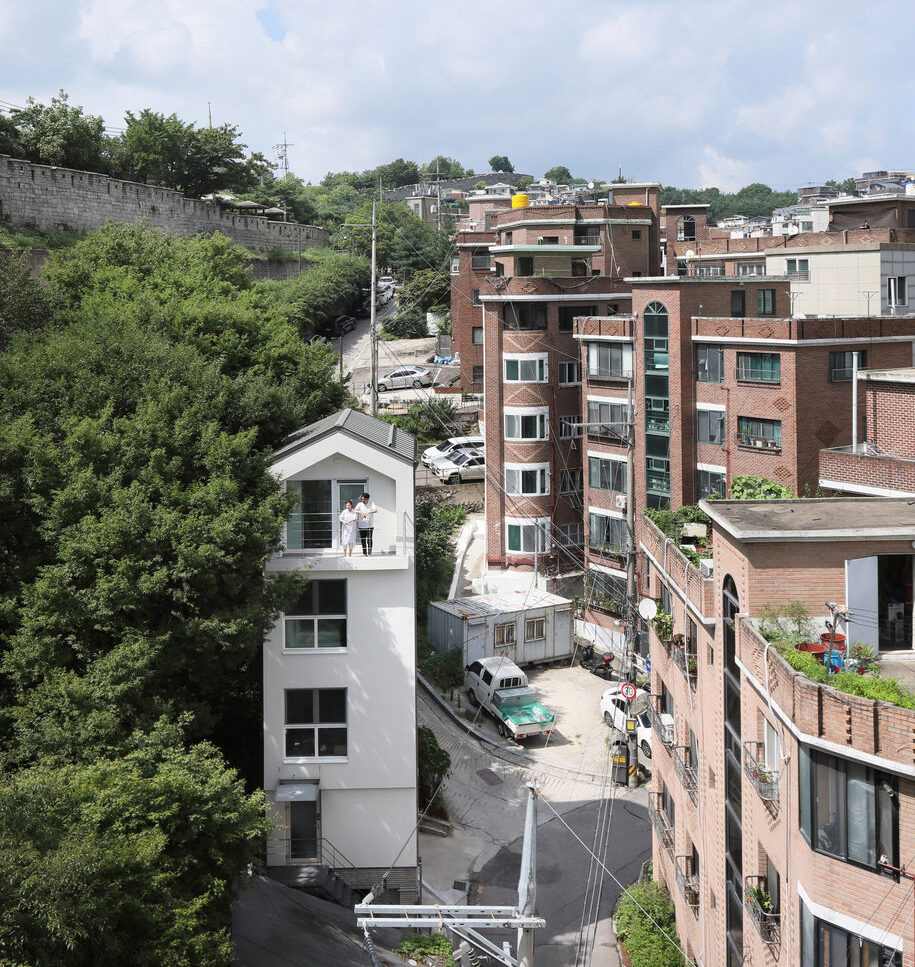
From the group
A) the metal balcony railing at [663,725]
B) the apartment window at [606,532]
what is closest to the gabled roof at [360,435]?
the metal balcony railing at [663,725]

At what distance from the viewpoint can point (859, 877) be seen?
10203 mm

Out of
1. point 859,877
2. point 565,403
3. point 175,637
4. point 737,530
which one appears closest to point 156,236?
point 565,403

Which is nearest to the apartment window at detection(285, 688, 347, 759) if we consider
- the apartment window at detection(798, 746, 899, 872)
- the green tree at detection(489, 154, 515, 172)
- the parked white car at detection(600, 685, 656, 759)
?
the parked white car at detection(600, 685, 656, 759)

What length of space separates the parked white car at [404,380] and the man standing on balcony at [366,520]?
35662mm

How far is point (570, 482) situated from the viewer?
37.7 meters

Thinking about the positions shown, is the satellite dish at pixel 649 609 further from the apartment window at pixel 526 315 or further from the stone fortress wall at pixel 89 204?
the stone fortress wall at pixel 89 204

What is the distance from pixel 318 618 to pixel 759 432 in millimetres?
13976

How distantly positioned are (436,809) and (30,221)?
37.5m

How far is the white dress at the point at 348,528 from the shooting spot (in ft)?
67.8

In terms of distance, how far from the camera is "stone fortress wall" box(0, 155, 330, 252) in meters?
51.0

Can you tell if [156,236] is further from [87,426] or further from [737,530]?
[737,530]

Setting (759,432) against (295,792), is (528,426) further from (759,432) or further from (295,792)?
(295,792)

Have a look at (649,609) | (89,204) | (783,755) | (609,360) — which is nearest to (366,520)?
(649,609)

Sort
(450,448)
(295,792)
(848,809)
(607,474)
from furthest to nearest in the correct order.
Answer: (450,448) < (607,474) < (295,792) < (848,809)
